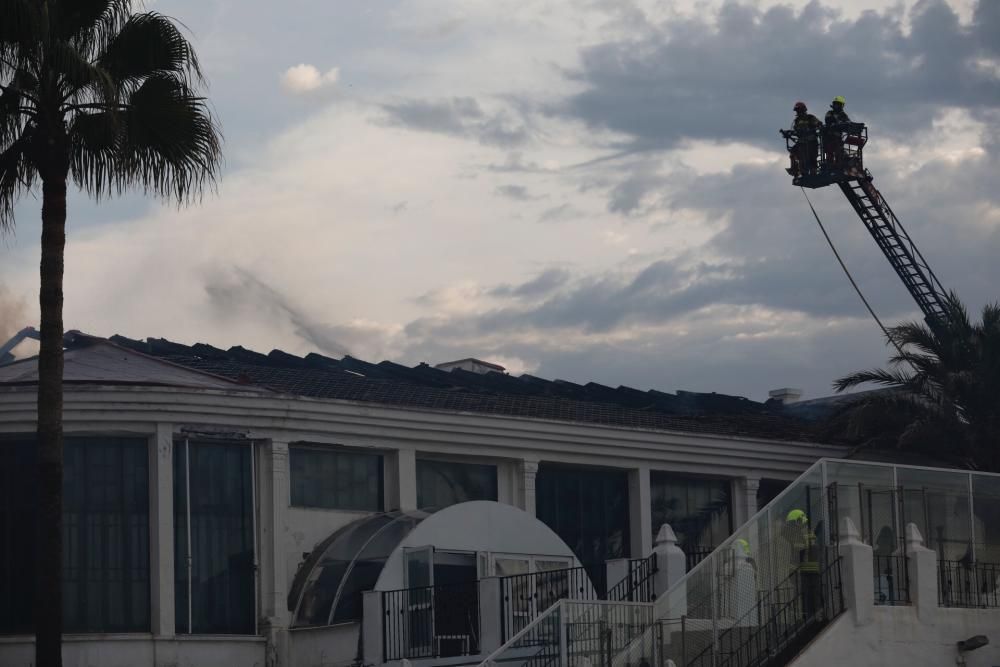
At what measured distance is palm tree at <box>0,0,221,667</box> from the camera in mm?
21750

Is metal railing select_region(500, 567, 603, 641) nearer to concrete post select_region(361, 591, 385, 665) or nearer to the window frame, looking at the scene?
concrete post select_region(361, 591, 385, 665)

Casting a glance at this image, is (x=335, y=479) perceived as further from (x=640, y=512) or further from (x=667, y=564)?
(x=667, y=564)

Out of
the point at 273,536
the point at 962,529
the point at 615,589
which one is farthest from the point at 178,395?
the point at 962,529

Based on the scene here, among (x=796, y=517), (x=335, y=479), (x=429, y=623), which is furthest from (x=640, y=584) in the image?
(x=335, y=479)

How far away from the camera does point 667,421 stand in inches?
1492

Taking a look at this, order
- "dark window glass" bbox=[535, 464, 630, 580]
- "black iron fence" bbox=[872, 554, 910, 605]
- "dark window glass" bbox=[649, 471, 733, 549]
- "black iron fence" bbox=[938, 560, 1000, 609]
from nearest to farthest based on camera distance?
1. "black iron fence" bbox=[872, 554, 910, 605]
2. "black iron fence" bbox=[938, 560, 1000, 609]
3. "dark window glass" bbox=[535, 464, 630, 580]
4. "dark window glass" bbox=[649, 471, 733, 549]

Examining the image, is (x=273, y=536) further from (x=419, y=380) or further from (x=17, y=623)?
(x=419, y=380)

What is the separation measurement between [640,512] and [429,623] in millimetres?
9184

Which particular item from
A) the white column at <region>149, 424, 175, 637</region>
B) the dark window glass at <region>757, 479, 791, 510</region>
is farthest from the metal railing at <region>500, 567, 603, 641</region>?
the dark window glass at <region>757, 479, 791, 510</region>

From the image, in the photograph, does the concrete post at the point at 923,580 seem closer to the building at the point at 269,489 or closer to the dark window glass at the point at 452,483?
the building at the point at 269,489

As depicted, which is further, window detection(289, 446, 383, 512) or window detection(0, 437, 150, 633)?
window detection(289, 446, 383, 512)

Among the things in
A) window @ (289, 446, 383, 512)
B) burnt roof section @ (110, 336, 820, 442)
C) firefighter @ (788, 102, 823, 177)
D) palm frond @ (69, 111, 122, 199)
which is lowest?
window @ (289, 446, 383, 512)

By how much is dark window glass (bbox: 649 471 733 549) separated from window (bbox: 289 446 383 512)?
277 inches

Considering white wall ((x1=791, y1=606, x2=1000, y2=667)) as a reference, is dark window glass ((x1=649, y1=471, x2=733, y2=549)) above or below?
above
